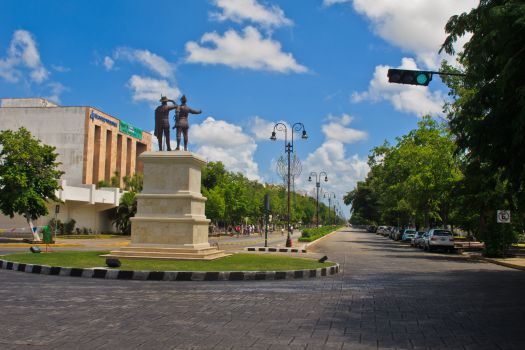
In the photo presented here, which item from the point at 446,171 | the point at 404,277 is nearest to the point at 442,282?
the point at 404,277

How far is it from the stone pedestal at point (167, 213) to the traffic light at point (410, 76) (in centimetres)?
757

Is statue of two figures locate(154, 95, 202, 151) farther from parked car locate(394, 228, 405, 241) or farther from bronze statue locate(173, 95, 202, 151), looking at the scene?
parked car locate(394, 228, 405, 241)

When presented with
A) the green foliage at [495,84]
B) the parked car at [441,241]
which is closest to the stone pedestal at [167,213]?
the green foliage at [495,84]

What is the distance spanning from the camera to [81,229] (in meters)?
59.6

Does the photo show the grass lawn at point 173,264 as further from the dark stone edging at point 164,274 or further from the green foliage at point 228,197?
the green foliage at point 228,197

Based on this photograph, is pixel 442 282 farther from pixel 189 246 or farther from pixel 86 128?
pixel 86 128

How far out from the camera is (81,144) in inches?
2729

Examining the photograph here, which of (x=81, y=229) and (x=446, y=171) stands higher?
(x=446, y=171)

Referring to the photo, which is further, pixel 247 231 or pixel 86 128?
pixel 247 231

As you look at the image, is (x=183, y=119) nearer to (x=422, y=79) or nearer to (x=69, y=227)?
(x=422, y=79)

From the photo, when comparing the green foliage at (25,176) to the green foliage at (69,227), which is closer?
the green foliage at (25,176)

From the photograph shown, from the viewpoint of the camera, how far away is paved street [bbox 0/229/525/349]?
6730mm

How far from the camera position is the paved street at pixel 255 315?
6730mm

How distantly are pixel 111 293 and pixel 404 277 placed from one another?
895cm
